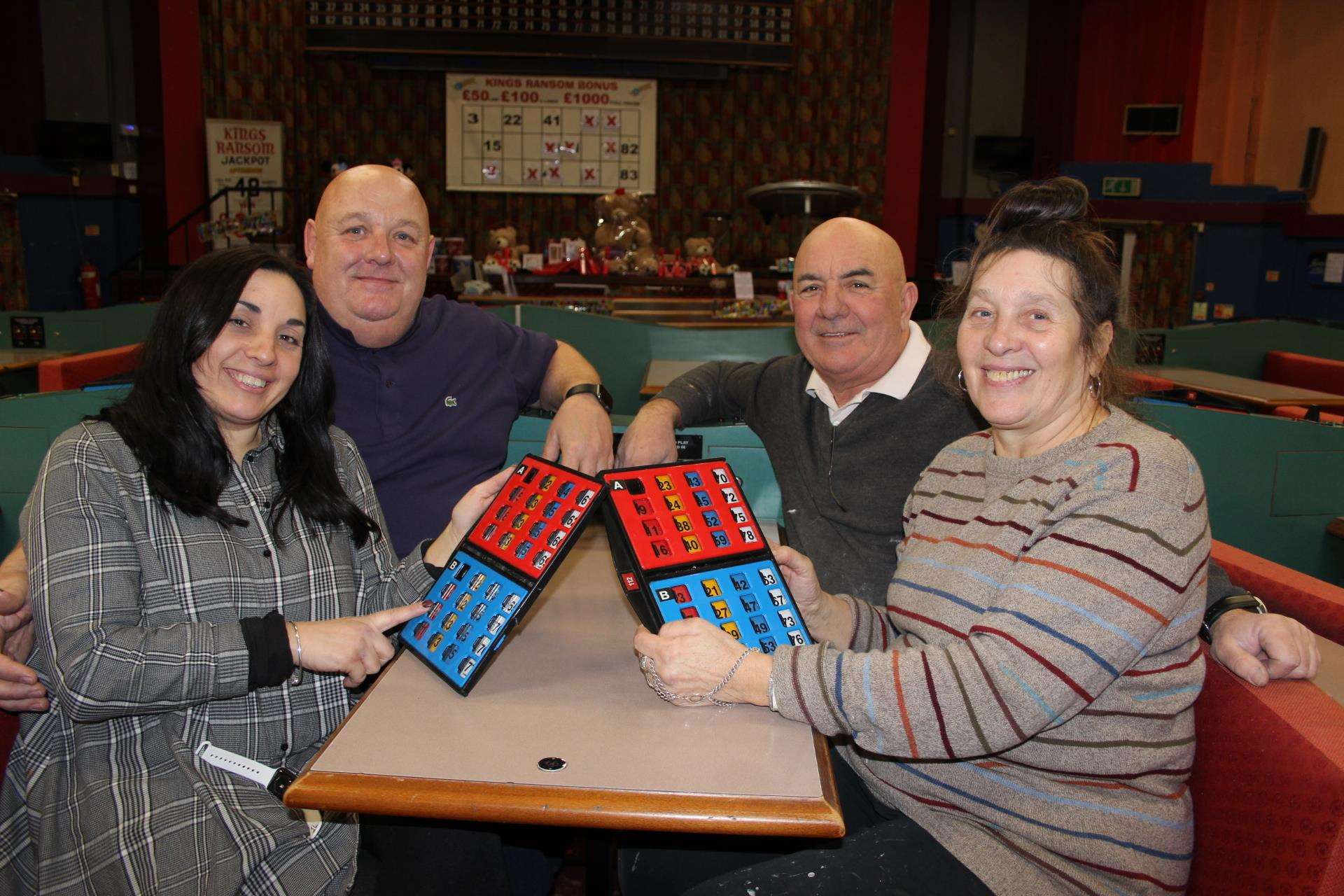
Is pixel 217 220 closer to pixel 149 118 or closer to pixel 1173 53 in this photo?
pixel 149 118

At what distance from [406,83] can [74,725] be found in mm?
9468

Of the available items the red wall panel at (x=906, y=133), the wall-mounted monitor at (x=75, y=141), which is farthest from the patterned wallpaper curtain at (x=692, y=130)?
the wall-mounted monitor at (x=75, y=141)

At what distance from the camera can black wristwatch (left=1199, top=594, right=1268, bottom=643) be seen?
127cm

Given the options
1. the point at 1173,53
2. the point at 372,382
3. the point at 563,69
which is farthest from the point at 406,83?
the point at 372,382

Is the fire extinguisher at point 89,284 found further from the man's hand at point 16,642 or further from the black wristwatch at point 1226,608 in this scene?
the black wristwatch at point 1226,608

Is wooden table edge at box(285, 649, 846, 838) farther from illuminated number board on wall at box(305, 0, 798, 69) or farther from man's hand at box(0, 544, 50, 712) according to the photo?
illuminated number board on wall at box(305, 0, 798, 69)

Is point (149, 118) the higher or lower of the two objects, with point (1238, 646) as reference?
higher

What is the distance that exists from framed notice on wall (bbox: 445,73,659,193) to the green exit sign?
4.39 m

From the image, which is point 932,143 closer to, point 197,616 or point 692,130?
point 692,130

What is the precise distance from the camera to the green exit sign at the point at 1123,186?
845 centimetres

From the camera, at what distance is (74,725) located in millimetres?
1280

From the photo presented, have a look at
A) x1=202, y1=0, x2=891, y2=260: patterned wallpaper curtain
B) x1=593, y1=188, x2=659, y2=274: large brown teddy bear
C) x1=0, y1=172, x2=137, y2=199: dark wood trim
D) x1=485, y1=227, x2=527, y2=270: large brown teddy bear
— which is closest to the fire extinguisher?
x1=0, y1=172, x2=137, y2=199: dark wood trim

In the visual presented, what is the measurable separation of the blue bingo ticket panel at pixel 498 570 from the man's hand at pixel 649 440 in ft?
1.40

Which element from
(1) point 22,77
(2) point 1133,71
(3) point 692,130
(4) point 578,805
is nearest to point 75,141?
(1) point 22,77
